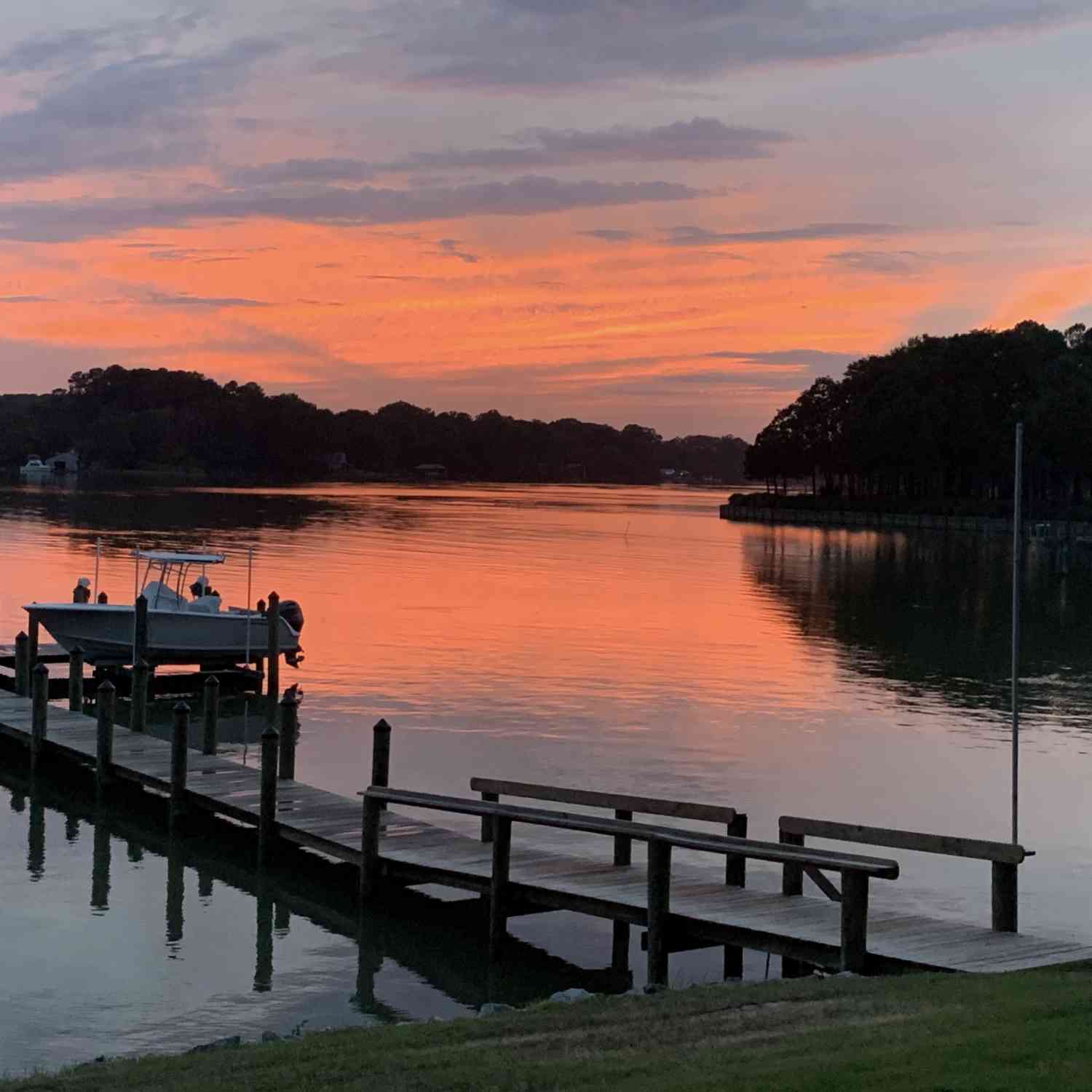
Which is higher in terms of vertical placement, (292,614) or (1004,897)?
(292,614)

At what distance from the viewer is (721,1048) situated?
1047 cm

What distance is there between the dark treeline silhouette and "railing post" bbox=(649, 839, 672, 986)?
387 feet

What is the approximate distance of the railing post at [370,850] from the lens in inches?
730

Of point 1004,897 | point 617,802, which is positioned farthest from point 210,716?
point 1004,897

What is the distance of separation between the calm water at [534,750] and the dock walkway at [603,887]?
2.52 feet

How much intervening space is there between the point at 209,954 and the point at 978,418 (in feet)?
435

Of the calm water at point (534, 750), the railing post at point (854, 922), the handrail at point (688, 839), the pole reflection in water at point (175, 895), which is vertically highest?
the handrail at point (688, 839)

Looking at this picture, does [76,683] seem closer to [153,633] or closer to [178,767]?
[153,633]

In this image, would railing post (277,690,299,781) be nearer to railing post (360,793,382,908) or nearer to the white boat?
railing post (360,793,382,908)

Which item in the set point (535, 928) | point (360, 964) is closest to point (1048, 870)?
point (535, 928)

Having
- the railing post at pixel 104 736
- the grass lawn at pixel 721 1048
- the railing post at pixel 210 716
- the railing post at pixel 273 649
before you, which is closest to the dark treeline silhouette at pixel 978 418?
the railing post at pixel 273 649

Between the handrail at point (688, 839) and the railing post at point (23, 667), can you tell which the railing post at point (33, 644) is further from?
the handrail at point (688, 839)

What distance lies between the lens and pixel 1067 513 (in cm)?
13750

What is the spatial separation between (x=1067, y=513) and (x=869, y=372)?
133 feet
